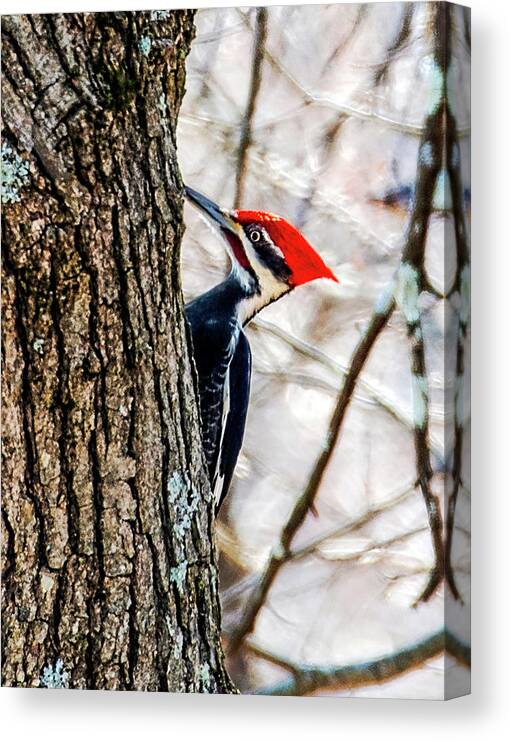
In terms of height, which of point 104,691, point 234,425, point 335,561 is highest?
point 234,425

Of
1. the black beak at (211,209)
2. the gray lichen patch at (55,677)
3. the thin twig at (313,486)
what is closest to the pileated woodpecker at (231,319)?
the black beak at (211,209)

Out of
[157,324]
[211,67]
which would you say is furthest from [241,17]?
[157,324]

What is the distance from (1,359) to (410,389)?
30.2 inches

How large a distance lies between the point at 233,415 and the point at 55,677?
60 cm

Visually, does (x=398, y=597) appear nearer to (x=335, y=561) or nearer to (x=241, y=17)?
(x=335, y=561)

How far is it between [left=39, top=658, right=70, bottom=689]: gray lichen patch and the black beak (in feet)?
2.83

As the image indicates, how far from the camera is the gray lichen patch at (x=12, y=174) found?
2.76 m

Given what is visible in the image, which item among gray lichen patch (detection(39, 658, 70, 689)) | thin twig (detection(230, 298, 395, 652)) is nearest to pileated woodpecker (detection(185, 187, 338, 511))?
thin twig (detection(230, 298, 395, 652))

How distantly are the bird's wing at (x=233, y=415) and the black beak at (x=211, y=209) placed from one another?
200 millimetres

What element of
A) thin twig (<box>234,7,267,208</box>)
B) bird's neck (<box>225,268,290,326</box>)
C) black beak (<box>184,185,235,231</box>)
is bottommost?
bird's neck (<box>225,268,290,326</box>)

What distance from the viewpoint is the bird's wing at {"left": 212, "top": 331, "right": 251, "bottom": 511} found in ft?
8.86

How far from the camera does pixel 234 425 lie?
8.88 feet

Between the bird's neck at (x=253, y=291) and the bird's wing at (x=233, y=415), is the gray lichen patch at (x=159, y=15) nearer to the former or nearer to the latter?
the bird's neck at (x=253, y=291)

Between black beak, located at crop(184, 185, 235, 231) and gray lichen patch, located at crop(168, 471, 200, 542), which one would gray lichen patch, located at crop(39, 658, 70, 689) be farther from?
black beak, located at crop(184, 185, 235, 231)
